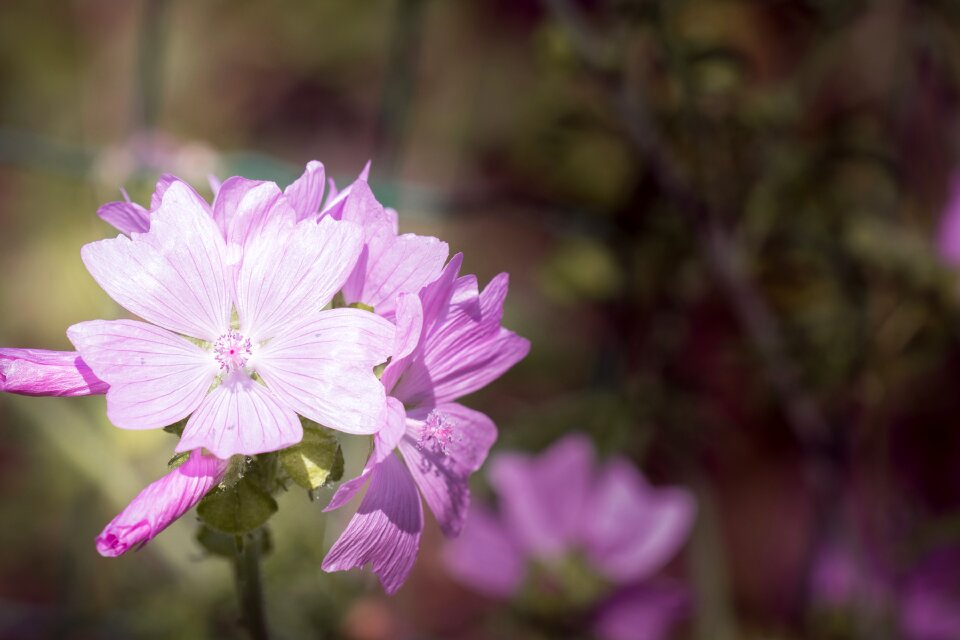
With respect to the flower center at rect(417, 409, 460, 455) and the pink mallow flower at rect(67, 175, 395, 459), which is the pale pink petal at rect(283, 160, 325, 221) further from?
the flower center at rect(417, 409, 460, 455)

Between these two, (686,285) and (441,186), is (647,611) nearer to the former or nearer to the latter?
(686,285)

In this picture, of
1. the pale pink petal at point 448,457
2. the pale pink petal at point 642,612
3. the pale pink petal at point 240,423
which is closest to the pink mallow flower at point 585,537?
the pale pink petal at point 642,612

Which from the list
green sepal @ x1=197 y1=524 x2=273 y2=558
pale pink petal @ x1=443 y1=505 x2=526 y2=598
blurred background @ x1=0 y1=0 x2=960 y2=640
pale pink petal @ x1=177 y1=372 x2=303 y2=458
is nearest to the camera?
pale pink petal @ x1=177 y1=372 x2=303 y2=458

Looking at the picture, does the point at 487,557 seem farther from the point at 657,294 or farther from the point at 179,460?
the point at 179,460

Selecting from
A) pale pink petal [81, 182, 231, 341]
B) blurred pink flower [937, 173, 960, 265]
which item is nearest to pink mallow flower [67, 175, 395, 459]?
pale pink petal [81, 182, 231, 341]

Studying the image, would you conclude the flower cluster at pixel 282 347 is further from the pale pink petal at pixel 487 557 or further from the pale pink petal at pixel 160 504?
the pale pink petal at pixel 487 557

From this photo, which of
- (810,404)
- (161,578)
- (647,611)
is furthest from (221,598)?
(810,404)
